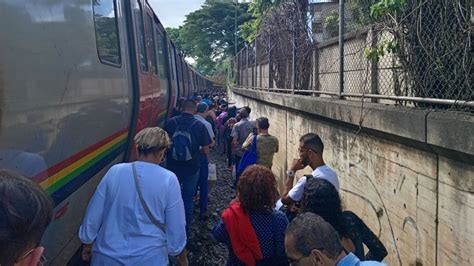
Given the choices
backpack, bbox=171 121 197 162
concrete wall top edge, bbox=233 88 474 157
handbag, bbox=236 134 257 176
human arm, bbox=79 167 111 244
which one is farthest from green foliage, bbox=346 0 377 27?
human arm, bbox=79 167 111 244

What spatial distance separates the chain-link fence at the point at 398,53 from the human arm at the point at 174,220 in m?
1.82

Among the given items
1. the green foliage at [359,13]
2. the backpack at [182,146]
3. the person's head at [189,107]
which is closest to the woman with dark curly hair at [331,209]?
the green foliage at [359,13]

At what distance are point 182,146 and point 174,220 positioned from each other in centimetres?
299

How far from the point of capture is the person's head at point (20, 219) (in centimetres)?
122

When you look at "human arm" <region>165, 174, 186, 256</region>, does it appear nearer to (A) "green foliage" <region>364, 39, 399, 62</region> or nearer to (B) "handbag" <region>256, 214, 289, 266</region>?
(B) "handbag" <region>256, 214, 289, 266</region>

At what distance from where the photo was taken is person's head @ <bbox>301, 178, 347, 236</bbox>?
2.73 m

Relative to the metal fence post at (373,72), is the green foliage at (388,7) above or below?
above

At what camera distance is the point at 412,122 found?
343 cm

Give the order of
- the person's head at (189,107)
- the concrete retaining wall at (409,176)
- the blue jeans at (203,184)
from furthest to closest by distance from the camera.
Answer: the blue jeans at (203,184)
the person's head at (189,107)
the concrete retaining wall at (409,176)

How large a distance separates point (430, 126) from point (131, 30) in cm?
336

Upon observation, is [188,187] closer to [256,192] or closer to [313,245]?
[256,192]

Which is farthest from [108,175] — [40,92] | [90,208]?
[40,92]

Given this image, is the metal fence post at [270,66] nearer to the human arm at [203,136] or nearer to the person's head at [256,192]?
the human arm at [203,136]

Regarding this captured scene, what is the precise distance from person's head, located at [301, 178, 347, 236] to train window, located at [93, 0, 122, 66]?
76.6 inches
